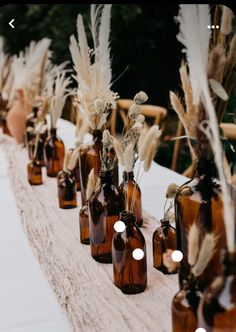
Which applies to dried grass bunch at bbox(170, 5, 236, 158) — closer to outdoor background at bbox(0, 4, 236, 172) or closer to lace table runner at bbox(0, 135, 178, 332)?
lace table runner at bbox(0, 135, 178, 332)

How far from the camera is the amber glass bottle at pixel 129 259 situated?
3.27 ft

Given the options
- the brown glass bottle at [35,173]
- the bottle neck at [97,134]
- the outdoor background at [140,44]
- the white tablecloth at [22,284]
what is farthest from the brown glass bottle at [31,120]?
the outdoor background at [140,44]

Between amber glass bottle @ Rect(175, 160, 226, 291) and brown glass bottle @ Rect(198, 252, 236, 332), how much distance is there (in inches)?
5.4

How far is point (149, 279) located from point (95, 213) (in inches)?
7.7

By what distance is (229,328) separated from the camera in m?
0.71

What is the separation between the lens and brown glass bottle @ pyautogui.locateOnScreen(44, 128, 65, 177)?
1.99m

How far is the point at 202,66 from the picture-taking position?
28.2 inches

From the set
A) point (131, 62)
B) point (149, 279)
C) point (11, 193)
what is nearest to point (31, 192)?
point (11, 193)

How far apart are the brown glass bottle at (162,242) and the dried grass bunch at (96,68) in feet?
1.01

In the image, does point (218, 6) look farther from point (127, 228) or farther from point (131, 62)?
point (131, 62)

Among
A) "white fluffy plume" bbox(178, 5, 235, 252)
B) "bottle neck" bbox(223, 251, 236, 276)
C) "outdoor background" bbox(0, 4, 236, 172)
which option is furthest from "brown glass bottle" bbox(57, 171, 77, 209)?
"outdoor background" bbox(0, 4, 236, 172)

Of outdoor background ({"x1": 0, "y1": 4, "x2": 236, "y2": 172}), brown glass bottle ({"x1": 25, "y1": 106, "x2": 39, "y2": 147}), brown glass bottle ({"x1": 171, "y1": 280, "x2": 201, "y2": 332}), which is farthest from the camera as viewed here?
outdoor background ({"x1": 0, "y1": 4, "x2": 236, "y2": 172})
